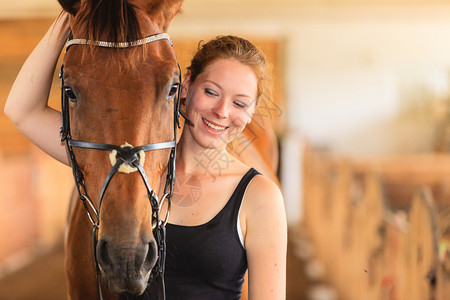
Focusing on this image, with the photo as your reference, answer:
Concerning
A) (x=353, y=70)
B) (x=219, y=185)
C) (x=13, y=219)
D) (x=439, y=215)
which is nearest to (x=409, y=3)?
(x=353, y=70)

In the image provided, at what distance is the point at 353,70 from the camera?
717 centimetres

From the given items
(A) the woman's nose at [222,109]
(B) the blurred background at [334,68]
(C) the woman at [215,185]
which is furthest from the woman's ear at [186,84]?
(B) the blurred background at [334,68]

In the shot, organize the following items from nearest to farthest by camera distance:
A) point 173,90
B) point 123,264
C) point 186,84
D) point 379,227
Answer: point 123,264, point 173,90, point 186,84, point 379,227

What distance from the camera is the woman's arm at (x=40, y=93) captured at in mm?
905

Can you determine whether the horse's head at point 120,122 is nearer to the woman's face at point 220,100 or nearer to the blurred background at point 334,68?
the woman's face at point 220,100

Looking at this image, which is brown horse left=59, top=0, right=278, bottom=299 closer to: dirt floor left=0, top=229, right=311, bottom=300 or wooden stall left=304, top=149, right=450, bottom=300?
wooden stall left=304, top=149, right=450, bottom=300

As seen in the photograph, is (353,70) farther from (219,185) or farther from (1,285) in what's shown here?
(219,185)

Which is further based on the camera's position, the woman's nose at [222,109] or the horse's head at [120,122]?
the woman's nose at [222,109]

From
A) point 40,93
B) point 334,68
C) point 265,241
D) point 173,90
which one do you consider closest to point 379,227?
point 265,241

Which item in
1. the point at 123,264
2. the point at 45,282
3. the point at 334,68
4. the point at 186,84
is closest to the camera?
the point at 123,264

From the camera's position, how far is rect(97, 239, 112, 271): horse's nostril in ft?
2.47

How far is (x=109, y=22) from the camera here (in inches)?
32.3

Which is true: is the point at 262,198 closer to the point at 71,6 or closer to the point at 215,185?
the point at 215,185

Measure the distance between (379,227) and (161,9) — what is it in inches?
71.8
